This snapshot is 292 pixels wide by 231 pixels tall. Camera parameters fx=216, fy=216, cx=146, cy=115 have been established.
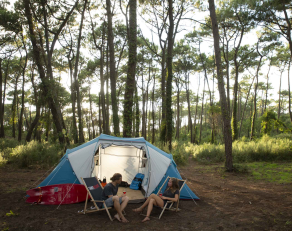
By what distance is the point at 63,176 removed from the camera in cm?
534

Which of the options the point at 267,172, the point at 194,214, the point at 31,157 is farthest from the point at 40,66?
the point at 267,172

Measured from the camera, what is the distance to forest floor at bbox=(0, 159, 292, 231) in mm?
3695

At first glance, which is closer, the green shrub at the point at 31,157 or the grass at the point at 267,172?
the grass at the point at 267,172

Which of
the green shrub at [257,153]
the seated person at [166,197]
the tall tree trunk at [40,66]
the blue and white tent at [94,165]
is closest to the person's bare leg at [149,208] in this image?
the seated person at [166,197]

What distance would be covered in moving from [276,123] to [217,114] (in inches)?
225

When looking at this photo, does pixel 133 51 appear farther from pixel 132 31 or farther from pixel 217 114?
pixel 217 114

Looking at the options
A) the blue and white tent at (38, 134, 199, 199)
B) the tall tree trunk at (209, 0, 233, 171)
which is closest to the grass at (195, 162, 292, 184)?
the tall tree trunk at (209, 0, 233, 171)

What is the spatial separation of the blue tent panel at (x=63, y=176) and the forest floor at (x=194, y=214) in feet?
2.15

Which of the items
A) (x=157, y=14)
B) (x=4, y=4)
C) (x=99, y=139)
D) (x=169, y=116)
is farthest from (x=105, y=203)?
(x=4, y=4)

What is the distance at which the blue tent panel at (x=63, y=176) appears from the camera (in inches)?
209

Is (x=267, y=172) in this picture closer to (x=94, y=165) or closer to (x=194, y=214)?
(x=194, y=214)

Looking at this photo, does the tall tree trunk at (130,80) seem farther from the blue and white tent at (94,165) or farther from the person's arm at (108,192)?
the person's arm at (108,192)

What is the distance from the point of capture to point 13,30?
44.1 ft

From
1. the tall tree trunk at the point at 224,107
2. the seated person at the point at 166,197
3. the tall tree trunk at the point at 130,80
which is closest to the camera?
the seated person at the point at 166,197
